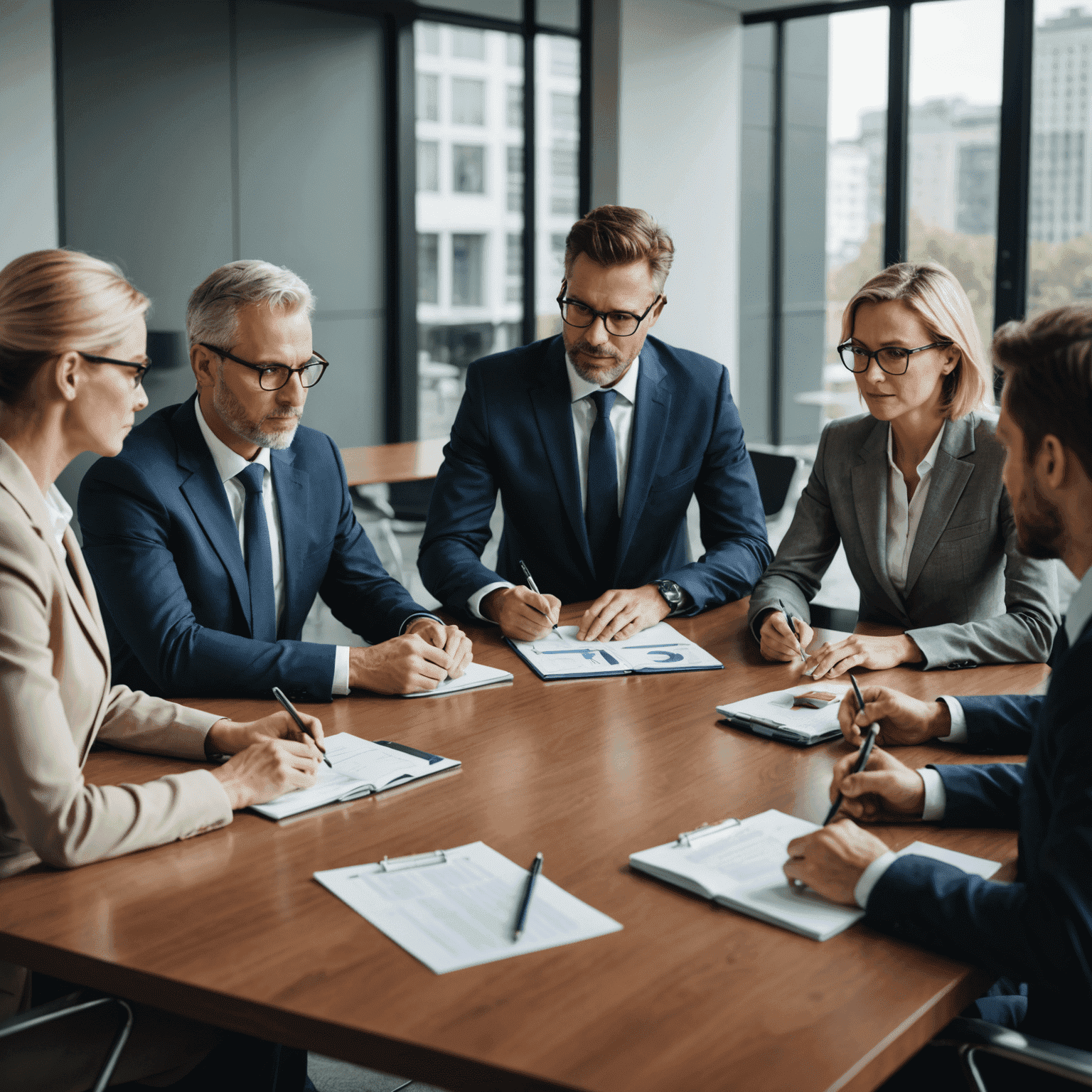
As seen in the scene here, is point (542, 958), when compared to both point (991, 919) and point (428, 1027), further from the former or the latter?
point (991, 919)

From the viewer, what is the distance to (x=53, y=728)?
154cm

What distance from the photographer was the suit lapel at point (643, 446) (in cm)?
309

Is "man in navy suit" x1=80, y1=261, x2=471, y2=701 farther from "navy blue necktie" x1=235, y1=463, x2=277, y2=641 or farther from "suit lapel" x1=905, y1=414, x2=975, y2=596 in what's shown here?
"suit lapel" x1=905, y1=414, x2=975, y2=596

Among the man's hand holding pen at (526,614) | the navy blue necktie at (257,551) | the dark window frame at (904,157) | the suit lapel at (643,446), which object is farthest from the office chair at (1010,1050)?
the dark window frame at (904,157)

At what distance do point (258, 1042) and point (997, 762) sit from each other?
46.6 inches

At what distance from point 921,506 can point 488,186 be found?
19.1 feet

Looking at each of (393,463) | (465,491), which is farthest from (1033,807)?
(393,463)

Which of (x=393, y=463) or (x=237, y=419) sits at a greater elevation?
(x=237, y=419)

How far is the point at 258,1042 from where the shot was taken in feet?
5.87

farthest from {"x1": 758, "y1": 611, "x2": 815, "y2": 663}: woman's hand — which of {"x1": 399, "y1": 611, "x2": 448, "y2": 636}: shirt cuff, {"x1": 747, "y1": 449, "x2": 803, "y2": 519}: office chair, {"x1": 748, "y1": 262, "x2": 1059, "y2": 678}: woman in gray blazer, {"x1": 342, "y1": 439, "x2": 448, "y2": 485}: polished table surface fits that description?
{"x1": 342, "y1": 439, "x2": 448, "y2": 485}: polished table surface

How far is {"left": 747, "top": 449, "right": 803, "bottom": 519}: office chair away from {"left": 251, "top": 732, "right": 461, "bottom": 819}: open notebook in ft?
9.26

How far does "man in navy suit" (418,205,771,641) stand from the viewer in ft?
9.64

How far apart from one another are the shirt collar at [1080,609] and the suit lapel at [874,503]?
50.9 inches

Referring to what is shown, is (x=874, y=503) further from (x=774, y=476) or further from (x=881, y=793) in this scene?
(x=774, y=476)
